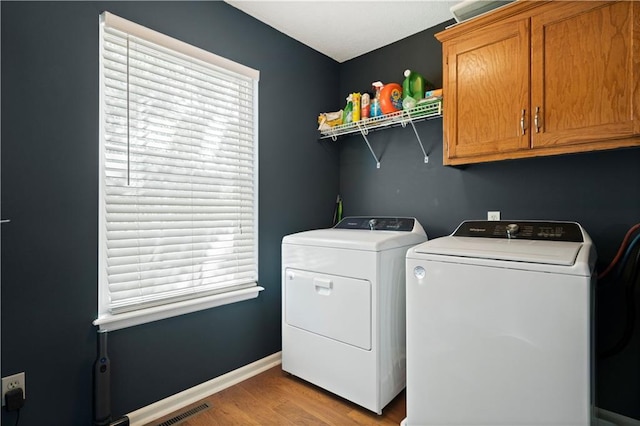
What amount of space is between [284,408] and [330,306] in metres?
0.63

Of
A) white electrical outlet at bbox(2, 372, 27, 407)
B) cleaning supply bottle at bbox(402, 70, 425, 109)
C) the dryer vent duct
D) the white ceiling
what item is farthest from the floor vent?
the dryer vent duct

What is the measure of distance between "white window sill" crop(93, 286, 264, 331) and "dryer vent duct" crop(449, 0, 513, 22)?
2.10 m

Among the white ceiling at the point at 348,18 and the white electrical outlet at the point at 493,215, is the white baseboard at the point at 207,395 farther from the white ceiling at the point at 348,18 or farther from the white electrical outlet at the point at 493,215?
the white ceiling at the point at 348,18

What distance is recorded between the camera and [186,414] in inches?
71.2

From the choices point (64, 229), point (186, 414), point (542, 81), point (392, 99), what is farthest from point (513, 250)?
point (64, 229)

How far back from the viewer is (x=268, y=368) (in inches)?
91.4

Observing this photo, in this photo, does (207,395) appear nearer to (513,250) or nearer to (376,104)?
(513,250)

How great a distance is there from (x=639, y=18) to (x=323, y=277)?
1872mm

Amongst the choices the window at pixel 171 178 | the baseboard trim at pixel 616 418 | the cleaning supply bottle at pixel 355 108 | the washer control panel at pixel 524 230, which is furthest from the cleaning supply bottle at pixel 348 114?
the baseboard trim at pixel 616 418

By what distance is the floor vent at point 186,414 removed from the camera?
1.74 meters

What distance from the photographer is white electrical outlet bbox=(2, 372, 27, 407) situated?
1347 mm

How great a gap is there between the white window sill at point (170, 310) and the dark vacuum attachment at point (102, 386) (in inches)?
2.4

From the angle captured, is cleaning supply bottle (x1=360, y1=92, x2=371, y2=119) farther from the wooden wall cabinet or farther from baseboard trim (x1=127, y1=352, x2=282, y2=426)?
baseboard trim (x1=127, y1=352, x2=282, y2=426)

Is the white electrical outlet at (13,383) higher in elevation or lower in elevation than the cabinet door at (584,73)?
lower
